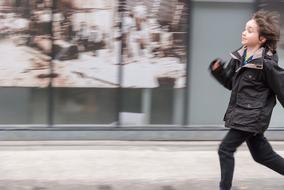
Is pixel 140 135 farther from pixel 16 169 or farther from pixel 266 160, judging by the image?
pixel 266 160

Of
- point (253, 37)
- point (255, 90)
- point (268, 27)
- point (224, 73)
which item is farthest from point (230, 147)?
point (268, 27)

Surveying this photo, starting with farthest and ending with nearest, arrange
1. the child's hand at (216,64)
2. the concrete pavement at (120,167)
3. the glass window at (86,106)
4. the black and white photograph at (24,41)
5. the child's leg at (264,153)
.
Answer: the glass window at (86,106) → the black and white photograph at (24,41) → the concrete pavement at (120,167) → the child's leg at (264,153) → the child's hand at (216,64)

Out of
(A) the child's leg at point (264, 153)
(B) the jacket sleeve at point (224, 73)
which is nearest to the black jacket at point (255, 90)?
(B) the jacket sleeve at point (224, 73)

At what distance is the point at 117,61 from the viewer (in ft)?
25.9

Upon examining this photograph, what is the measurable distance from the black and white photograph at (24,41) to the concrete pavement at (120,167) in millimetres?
919

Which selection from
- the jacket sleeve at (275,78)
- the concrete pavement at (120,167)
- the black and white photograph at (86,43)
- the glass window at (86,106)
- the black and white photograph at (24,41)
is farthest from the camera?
the glass window at (86,106)

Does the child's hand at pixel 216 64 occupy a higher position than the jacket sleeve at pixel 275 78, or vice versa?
the child's hand at pixel 216 64

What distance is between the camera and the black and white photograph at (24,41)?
7676 millimetres

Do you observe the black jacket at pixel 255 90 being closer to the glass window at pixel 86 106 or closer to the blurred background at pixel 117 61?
the blurred background at pixel 117 61

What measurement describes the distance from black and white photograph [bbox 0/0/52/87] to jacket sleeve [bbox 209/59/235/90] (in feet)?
10.7

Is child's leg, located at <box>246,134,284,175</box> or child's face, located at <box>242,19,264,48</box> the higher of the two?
child's face, located at <box>242,19,264,48</box>

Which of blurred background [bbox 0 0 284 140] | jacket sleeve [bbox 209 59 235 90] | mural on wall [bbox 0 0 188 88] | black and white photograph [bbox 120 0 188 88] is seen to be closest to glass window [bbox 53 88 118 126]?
blurred background [bbox 0 0 284 140]

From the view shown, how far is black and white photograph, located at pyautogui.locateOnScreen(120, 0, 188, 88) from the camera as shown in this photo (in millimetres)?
7852

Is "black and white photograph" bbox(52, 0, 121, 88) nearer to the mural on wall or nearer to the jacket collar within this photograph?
the mural on wall
